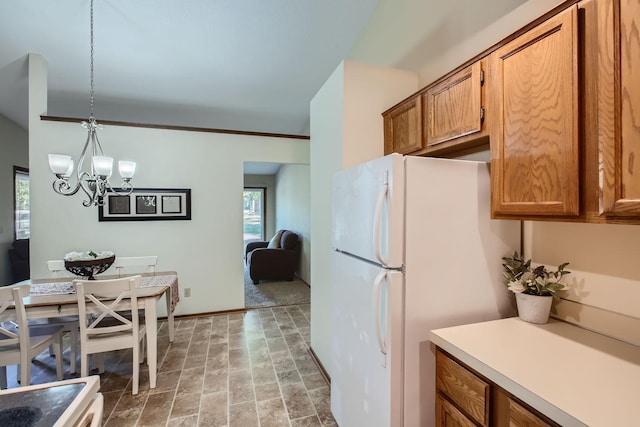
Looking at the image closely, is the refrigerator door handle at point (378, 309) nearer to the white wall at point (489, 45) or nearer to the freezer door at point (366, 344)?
the freezer door at point (366, 344)

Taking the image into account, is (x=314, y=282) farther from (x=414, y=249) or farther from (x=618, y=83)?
(x=618, y=83)

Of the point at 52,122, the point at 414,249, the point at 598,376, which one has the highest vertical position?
the point at 52,122

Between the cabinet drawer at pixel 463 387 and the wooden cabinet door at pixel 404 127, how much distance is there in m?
1.26

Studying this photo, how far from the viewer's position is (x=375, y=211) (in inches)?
51.5

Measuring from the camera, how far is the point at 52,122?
3.26 meters

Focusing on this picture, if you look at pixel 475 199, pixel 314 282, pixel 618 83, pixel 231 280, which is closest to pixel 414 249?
pixel 475 199

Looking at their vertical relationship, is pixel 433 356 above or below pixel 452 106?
below

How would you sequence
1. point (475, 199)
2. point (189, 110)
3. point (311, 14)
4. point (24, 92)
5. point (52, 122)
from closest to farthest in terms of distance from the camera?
point (475, 199), point (311, 14), point (52, 122), point (24, 92), point (189, 110)

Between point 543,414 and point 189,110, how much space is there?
525cm

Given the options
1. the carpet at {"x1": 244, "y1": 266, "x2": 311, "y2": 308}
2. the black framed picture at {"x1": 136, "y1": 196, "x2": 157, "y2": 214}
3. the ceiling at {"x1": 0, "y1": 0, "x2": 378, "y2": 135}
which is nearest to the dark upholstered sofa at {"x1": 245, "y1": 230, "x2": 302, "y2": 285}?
the carpet at {"x1": 244, "y1": 266, "x2": 311, "y2": 308}

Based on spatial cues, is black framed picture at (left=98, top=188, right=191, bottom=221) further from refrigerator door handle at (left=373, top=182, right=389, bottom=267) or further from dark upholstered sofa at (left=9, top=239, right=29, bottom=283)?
refrigerator door handle at (left=373, top=182, right=389, bottom=267)

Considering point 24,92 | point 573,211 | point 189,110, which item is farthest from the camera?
point 189,110

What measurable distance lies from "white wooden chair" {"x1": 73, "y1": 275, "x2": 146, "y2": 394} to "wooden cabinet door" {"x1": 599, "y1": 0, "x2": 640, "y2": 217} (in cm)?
271

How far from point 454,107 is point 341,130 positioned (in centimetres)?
79
